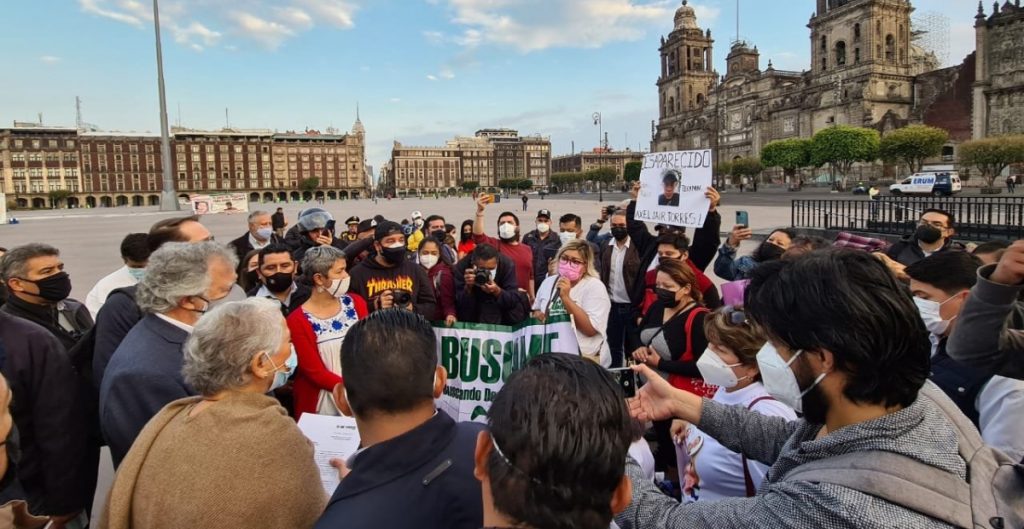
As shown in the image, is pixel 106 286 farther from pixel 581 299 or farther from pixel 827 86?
pixel 827 86

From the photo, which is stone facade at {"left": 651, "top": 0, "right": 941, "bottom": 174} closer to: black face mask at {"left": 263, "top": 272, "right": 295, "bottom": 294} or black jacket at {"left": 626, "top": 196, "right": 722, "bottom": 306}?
black jacket at {"left": 626, "top": 196, "right": 722, "bottom": 306}

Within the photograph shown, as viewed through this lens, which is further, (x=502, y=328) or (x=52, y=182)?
(x=52, y=182)

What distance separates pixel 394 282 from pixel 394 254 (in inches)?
9.1

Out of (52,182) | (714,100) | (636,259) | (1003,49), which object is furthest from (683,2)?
(52,182)

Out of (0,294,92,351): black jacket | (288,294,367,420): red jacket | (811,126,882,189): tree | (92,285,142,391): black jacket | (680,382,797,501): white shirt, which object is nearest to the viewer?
(680,382,797,501): white shirt

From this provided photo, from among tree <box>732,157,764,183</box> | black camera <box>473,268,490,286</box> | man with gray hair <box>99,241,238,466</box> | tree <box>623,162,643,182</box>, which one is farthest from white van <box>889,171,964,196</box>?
tree <box>623,162,643,182</box>

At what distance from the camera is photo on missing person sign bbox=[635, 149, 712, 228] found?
4.98 metres

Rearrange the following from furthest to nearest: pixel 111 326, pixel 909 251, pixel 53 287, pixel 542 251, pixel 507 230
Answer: pixel 542 251, pixel 507 230, pixel 909 251, pixel 53 287, pixel 111 326

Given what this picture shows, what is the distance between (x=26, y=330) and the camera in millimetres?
2559

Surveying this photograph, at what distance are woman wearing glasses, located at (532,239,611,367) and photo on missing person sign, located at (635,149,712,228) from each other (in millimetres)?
983

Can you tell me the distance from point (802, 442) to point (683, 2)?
113m

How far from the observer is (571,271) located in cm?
461

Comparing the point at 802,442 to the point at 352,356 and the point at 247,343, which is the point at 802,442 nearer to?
the point at 352,356

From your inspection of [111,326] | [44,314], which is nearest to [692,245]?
[111,326]
